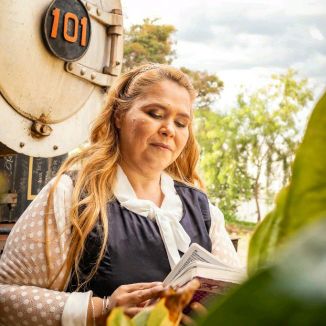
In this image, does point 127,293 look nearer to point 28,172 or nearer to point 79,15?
point 28,172

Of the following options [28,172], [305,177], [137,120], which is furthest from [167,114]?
[305,177]

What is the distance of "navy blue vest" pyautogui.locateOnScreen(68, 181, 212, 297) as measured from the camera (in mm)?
1548

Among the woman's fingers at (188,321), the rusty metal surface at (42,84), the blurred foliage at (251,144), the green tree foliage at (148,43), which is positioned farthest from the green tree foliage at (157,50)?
the woman's fingers at (188,321)

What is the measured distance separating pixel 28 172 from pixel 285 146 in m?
6.53

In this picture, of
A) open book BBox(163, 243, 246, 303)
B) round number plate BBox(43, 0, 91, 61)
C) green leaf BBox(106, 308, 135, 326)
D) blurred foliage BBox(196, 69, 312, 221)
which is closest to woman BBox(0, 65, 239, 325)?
open book BBox(163, 243, 246, 303)

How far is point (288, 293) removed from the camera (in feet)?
0.46

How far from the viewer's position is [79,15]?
205cm

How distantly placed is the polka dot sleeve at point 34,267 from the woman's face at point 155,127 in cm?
26

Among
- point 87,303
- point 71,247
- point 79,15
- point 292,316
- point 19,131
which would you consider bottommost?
point 87,303

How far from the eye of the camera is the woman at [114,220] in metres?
1.46

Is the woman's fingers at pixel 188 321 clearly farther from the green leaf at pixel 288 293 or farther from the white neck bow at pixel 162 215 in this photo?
the white neck bow at pixel 162 215

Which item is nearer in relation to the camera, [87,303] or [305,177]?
[305,177]

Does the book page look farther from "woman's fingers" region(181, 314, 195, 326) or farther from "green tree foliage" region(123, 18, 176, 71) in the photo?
"green tree foliage" region(123, 18, 176, 71)

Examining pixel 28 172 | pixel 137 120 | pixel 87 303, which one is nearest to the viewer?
pixel 87 303
